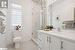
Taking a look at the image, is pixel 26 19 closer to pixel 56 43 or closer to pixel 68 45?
pixel 56 43

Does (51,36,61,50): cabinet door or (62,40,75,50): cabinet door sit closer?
(62,40,75,50): cabinet door

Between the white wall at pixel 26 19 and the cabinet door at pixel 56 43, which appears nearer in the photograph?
the cabinet door at pixel 56 43

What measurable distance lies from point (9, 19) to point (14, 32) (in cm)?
70

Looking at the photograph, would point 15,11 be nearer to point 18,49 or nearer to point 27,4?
point 27,4

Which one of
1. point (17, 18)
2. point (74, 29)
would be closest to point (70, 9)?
point (74, 29)

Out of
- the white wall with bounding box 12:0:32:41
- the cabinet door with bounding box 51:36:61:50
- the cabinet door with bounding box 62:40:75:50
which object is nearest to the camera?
the cabinet door with bounding box 62:40:75:50

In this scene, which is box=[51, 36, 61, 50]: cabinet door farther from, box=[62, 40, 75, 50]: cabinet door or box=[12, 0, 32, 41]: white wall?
box=[12, 0, 32, 41]: white wall

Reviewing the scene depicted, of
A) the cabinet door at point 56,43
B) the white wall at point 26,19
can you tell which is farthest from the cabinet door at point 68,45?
the white wall at point 26,19

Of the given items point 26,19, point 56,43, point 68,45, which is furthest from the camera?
point 26,19

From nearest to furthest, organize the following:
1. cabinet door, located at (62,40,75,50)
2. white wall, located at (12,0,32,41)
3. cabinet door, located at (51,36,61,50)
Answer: cabinet door, located at (62,40,75,50) < cabinet door, located at (51,36,61,50) < white wall, located at (12,0,32,41)

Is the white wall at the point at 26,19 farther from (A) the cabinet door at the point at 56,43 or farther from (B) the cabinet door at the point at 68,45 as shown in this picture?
(B) the cabinet door at the point at 68,45

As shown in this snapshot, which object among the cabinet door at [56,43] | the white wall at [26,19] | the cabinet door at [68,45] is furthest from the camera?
the white wall at [26,19]

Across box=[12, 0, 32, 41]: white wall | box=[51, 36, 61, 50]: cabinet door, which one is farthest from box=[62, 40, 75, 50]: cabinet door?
box=[12, 0, 32, 41]: white wall

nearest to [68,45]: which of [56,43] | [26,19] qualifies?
[56,43]
